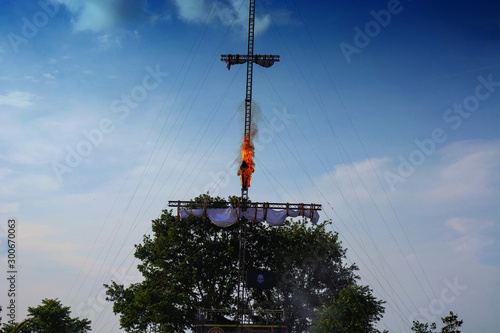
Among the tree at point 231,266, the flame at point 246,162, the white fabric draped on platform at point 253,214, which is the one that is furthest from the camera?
the tree at point 231,266

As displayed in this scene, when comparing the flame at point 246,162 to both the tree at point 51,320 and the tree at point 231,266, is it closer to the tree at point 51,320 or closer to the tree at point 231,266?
the tree at point 231,266

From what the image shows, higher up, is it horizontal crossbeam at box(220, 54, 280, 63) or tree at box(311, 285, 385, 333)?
horizontal crossbeam at box(220, 54, 280, 63)

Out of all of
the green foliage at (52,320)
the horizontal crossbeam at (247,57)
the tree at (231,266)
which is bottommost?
the green foliage at (52,320)

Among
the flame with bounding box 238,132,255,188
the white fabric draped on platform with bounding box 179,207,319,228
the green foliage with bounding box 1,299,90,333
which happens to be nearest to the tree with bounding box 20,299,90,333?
the green foliage with bounding box 1,299,90,333

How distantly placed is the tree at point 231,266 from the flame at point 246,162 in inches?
270

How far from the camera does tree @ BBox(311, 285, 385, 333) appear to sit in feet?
150

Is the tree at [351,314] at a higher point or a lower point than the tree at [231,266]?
lower

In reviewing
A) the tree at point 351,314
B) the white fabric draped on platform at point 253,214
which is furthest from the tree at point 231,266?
the tree at point 351,314

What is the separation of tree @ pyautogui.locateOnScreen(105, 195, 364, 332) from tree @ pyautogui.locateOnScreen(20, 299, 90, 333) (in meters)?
4.46

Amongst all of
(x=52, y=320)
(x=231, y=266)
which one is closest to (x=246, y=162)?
(x=231, y=266)

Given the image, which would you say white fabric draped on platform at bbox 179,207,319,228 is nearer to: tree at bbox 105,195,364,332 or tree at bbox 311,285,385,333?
tree at bbox 105,195,364,332

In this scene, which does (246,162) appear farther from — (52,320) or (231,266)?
(52,320)

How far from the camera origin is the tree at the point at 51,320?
48406 mm

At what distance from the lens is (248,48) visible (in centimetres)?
4725
